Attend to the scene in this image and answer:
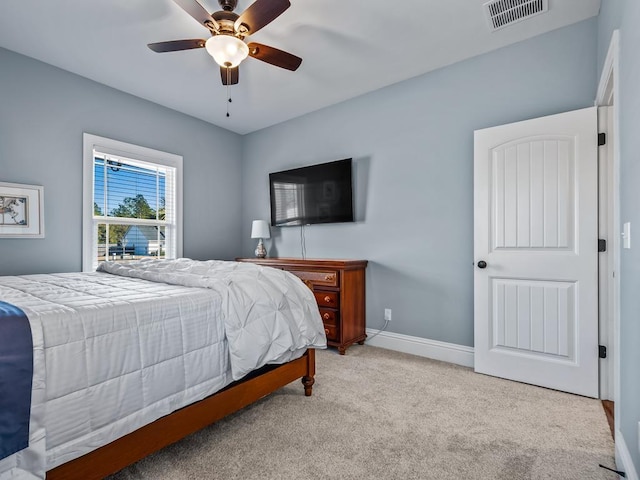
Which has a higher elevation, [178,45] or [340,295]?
[178,45]

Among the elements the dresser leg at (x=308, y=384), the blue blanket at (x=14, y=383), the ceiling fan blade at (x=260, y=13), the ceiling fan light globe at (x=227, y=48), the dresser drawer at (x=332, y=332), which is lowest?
the dresser leg at (x=308, y=384)

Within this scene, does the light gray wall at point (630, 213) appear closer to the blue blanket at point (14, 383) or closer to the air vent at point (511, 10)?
the air vent at point (511, 10)

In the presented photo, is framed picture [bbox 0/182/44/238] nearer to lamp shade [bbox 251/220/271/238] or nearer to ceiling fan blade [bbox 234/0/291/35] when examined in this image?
lamp shade [bbox 251/220/271/238]

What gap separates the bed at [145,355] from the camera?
112 cm

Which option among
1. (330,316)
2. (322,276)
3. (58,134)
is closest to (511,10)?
(322,276)

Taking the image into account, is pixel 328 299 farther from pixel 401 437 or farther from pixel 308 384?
pixel 401 437

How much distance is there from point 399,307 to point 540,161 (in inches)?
67.8

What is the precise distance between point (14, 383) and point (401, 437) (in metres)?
1.69

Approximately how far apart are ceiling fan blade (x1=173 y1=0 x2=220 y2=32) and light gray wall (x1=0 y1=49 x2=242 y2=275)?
1961 millimetres

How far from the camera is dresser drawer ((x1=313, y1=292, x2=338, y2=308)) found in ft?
10.6

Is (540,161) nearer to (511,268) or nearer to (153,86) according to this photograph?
(511,268)

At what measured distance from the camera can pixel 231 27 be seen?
210cm

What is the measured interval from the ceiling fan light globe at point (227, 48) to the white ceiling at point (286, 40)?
40 cm

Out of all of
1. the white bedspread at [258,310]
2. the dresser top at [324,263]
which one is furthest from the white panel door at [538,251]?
the white bedspread at [258,310]
